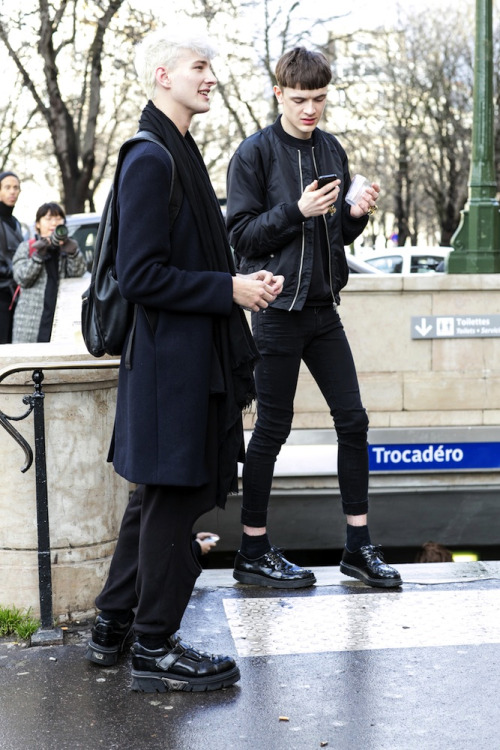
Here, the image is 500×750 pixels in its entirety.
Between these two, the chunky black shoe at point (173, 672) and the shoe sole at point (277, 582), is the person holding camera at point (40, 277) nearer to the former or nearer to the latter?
the shoe sole at point (277, 582)

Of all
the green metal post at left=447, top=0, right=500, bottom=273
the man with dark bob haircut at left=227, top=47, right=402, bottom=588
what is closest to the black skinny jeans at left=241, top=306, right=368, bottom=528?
the man with dark bob haircut at left=227, top=47, right=402, bottom=588

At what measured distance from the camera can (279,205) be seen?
14.1 ft

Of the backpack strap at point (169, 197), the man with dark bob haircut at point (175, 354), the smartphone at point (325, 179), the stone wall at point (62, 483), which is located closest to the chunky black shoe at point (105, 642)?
the man with dark bob haircut at point (175, 354)

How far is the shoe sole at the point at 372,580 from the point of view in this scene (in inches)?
182

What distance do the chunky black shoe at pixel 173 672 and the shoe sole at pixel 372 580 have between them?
1.21m

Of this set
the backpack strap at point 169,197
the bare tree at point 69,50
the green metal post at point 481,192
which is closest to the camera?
the backpack strap at point 169,197

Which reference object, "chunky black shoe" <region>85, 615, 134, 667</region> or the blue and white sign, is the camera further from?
"chunky black shoe" <region>85, 615, 134, 667</region>

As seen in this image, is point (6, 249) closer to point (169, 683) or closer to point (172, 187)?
point (172, 187)

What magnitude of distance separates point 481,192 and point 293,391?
5.36 meters

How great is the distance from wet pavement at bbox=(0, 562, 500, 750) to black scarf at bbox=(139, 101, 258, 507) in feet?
2.22

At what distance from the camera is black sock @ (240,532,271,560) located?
15.4 ft

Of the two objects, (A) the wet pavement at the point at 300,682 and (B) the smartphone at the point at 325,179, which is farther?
(B) the smartphone at the point at 325,179

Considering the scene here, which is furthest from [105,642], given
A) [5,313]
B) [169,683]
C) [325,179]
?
[5,313]

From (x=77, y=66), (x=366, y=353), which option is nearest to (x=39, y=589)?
(x=366, y=353)
